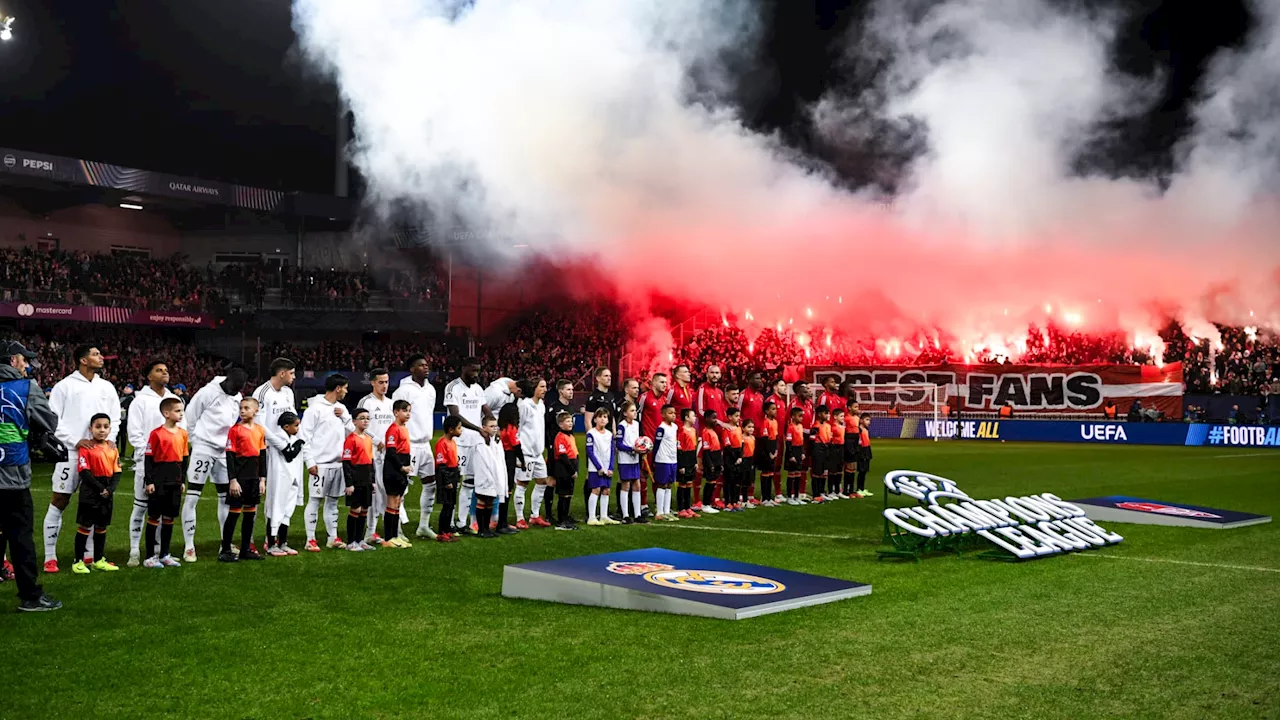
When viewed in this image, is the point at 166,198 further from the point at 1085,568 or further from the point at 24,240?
the point at 1085,568

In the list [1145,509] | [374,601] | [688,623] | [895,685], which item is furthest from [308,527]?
[1145,509]

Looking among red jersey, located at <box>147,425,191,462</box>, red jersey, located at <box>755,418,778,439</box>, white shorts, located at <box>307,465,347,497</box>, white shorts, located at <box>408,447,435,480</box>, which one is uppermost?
red jersey, located at <box>755,418,778,439</box>

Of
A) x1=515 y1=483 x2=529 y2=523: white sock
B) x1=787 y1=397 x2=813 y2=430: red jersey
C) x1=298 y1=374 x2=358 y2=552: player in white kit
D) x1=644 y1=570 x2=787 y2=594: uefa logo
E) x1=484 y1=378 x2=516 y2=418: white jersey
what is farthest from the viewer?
x1=787 y1=397 x2=813 y2=430: red jersey

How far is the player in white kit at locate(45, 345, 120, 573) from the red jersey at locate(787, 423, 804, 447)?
10.2 metres

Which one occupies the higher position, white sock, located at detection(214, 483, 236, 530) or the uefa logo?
white sock, located at detection(214, 483, 236, 530)

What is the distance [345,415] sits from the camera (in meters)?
12.7

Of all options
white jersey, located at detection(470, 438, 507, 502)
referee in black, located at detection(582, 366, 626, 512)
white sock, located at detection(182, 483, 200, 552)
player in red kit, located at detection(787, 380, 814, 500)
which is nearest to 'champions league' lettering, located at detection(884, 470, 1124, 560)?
referee in black, located at detection(582, 366, 626, 512)

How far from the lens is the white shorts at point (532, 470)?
14289mm

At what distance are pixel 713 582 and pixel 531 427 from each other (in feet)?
19.4

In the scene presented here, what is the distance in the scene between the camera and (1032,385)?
137ft

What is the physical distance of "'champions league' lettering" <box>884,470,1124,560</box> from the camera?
11.4 m

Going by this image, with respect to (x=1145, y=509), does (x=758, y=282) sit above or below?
above

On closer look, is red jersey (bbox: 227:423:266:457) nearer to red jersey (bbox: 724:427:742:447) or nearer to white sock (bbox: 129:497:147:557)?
white sock (bbox: 129:497:147:557)

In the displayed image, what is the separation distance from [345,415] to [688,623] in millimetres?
6166
